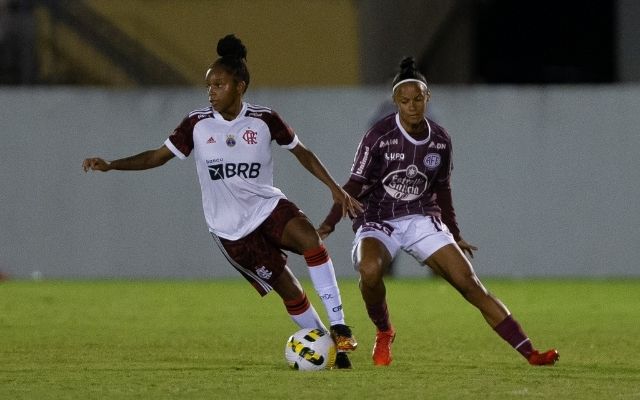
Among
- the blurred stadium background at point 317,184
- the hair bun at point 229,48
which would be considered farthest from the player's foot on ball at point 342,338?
the blurred stadium background at point 317,184

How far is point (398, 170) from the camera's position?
9.45 metres

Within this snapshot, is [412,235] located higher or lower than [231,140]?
lower

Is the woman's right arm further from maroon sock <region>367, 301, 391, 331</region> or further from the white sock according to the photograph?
maroon sock <region>367, 301, 391, 331</region>

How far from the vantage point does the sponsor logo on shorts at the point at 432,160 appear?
945 centimetres

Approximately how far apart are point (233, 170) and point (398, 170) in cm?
107

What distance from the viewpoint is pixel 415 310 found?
1462 centimetres

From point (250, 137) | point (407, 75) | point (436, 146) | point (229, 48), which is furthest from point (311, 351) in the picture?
point (229, 48)

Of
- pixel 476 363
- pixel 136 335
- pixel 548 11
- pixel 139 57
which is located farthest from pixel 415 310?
pixel 548 11

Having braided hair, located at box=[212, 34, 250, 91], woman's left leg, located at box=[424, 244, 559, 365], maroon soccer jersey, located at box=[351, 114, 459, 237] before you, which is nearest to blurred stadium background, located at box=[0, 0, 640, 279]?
maroon soccer jersey, located at box=[351, 114, 459, 237]

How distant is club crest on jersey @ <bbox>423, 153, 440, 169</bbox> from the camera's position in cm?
945

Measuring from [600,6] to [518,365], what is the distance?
18.2 meters

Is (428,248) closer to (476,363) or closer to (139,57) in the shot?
(476,363)

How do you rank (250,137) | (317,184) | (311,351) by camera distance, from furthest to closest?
(317,184) → (250,137) → (311,351)

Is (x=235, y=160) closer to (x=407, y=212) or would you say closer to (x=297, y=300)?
(x=297, y=300)
